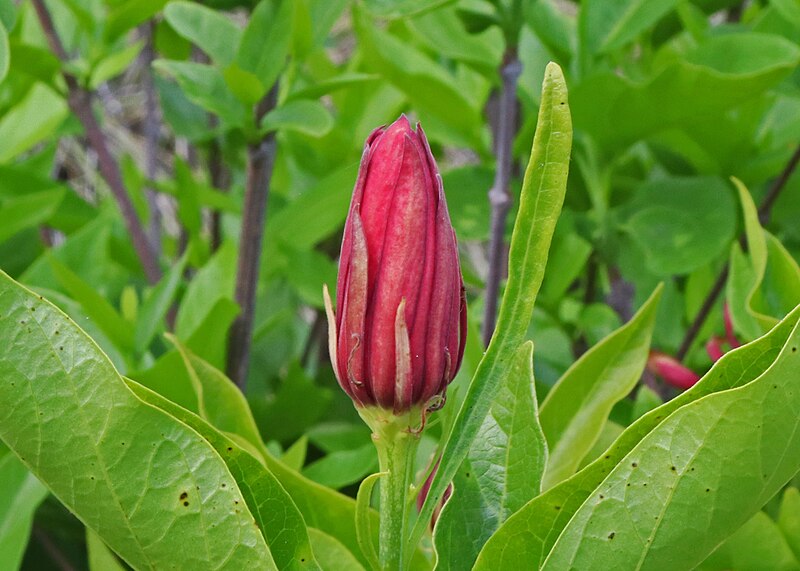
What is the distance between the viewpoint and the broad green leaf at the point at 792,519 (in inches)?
23.3

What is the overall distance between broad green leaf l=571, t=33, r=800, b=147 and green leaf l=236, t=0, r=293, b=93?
0.71 ft

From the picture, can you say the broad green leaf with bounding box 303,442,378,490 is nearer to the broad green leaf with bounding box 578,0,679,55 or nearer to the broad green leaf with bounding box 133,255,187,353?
the broad green leaf with bounding box 133,255,187,353

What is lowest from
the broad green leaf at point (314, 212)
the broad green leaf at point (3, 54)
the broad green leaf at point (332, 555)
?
the broad green leaf at point (314, 212)

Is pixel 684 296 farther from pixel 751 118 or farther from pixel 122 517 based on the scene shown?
pixel 122 517

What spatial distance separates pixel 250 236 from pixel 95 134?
20 centimetres

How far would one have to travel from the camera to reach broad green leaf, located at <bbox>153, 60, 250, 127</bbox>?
67 centimetres

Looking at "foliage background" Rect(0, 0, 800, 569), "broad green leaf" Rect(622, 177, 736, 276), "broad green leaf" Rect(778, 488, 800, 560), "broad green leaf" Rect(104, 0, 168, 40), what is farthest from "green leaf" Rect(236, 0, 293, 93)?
"broad green leaf" Rect(778, 488, 800, 560)

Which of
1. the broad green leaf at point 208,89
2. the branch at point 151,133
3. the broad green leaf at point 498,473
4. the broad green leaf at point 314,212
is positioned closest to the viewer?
the broad green leaf at point 498,473

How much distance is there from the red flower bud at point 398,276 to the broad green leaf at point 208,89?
314 millimetres

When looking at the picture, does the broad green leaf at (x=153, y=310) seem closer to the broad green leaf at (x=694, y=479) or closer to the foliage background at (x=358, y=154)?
the foliage background at (x=358, y=154)

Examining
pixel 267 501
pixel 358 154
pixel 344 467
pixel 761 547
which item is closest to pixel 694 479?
pixel 267 501

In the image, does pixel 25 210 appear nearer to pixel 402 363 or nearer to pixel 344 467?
pixel 344 467

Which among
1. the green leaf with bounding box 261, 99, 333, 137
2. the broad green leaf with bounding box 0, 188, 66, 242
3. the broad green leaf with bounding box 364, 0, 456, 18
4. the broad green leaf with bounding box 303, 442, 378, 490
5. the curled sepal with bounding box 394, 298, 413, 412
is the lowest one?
the broad green leaf with bounding box 303, 442, 378, 490

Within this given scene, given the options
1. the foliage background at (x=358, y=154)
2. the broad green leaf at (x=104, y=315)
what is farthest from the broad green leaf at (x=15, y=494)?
the broad green leaf at (x=104, y=315)
